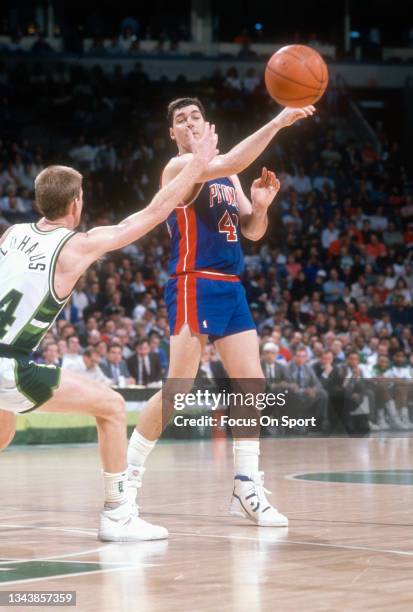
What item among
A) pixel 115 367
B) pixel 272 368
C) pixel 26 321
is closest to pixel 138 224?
pixel 26 321

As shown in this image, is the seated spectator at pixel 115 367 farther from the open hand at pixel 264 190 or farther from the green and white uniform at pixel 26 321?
the green and white uniform at pixel 26 321

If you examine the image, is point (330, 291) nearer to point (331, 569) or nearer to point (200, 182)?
point (200, 182)

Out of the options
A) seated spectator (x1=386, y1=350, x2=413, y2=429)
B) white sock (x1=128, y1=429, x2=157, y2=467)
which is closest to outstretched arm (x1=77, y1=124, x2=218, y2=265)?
white sock (x1=128, y1=429, x2=157, y2=467)

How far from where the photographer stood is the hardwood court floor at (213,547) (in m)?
4.58

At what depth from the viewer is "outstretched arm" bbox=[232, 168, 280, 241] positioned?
729 cm

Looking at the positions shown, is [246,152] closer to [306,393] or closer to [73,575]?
[73,575]

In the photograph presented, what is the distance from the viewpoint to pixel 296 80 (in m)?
7.00

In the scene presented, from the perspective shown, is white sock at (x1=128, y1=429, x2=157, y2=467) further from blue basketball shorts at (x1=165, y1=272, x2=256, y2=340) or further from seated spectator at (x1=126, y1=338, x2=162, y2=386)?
seated spectator at (x1=126, y1=338, x2=162, y2=386)

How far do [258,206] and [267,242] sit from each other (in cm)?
1509

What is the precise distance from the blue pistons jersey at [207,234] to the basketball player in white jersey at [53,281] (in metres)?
1.13

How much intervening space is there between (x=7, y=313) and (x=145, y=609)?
186 centimetres

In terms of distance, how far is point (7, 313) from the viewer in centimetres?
561

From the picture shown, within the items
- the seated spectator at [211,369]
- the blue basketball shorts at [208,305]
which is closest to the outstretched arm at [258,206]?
the blue basketball shorts at [208,305]

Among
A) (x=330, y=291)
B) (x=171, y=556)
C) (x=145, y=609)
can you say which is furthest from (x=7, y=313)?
(x=330, y=291)
